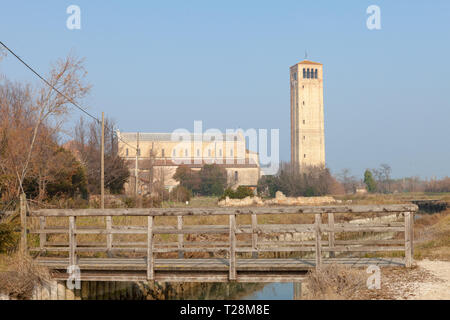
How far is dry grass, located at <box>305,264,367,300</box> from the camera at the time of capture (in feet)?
31.8

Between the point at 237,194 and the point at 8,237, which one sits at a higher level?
the point at 8,237

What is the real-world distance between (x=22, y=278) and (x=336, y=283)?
6.38 m

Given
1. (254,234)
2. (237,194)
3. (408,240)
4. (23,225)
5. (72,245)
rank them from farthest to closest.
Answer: (237,194)
(23,225)
(254,234)
(72,245)
(408,240)

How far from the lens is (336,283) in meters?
10.1

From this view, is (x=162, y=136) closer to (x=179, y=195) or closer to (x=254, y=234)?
(x=179, y=195)

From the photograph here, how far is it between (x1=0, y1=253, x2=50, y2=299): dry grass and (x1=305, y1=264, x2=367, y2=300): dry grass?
5664mm

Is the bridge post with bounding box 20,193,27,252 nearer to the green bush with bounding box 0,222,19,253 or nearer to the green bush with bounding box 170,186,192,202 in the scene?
the green bush with bounding box 0,222,19,253

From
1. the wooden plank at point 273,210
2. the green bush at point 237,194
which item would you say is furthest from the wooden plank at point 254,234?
the green bush at point 237,194

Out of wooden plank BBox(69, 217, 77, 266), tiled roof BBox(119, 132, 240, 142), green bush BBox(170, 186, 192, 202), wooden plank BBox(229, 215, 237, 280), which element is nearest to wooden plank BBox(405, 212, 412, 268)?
wooden plank BBox(229, 215, 237, 280)

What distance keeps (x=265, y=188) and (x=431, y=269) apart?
232ft

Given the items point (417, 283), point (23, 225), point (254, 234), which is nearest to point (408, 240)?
point (417, 283)
